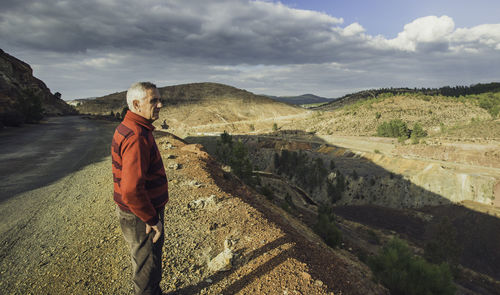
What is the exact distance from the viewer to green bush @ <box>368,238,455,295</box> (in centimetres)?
1007

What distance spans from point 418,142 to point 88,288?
58.1 m

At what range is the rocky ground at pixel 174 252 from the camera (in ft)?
13.6

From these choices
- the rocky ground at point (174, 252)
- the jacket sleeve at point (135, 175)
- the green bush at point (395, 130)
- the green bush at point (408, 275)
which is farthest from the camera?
the green bush at point (395, 130)

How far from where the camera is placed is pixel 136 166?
2650 millimetres

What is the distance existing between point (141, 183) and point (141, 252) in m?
1.06

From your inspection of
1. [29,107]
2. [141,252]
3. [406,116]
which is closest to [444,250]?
[141,252]

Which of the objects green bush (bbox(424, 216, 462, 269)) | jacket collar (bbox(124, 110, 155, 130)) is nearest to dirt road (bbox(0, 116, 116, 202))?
jacket collar (bbox(124, 110, 155, 130))

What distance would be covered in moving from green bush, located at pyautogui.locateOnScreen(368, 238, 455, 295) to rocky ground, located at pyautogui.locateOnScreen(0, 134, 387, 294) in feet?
19.6

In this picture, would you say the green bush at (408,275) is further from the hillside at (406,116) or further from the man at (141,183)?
the hillside at (406,116)

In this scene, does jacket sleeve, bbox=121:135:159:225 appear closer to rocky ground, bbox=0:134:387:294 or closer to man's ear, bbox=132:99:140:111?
man's ear, bbox=132:99:140:111

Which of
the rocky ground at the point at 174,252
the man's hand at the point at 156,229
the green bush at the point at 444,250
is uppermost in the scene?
the man's hand at the point at 156,229

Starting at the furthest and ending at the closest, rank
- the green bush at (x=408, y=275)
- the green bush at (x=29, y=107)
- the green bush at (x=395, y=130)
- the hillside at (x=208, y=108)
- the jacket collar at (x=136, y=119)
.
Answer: the hillside at (x=208, y=108) < the green bush at (x=395, y=130) < the green bush at (x=29, y=107) < the green bush at (x=408, y=275) < the jacket collar at (x=136, y=119)

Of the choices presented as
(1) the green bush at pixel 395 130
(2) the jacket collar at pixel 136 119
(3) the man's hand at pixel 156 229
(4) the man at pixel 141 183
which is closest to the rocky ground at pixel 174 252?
(4) the man at pixel 141 183

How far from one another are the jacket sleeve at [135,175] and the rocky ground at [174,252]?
2176 millimetres
